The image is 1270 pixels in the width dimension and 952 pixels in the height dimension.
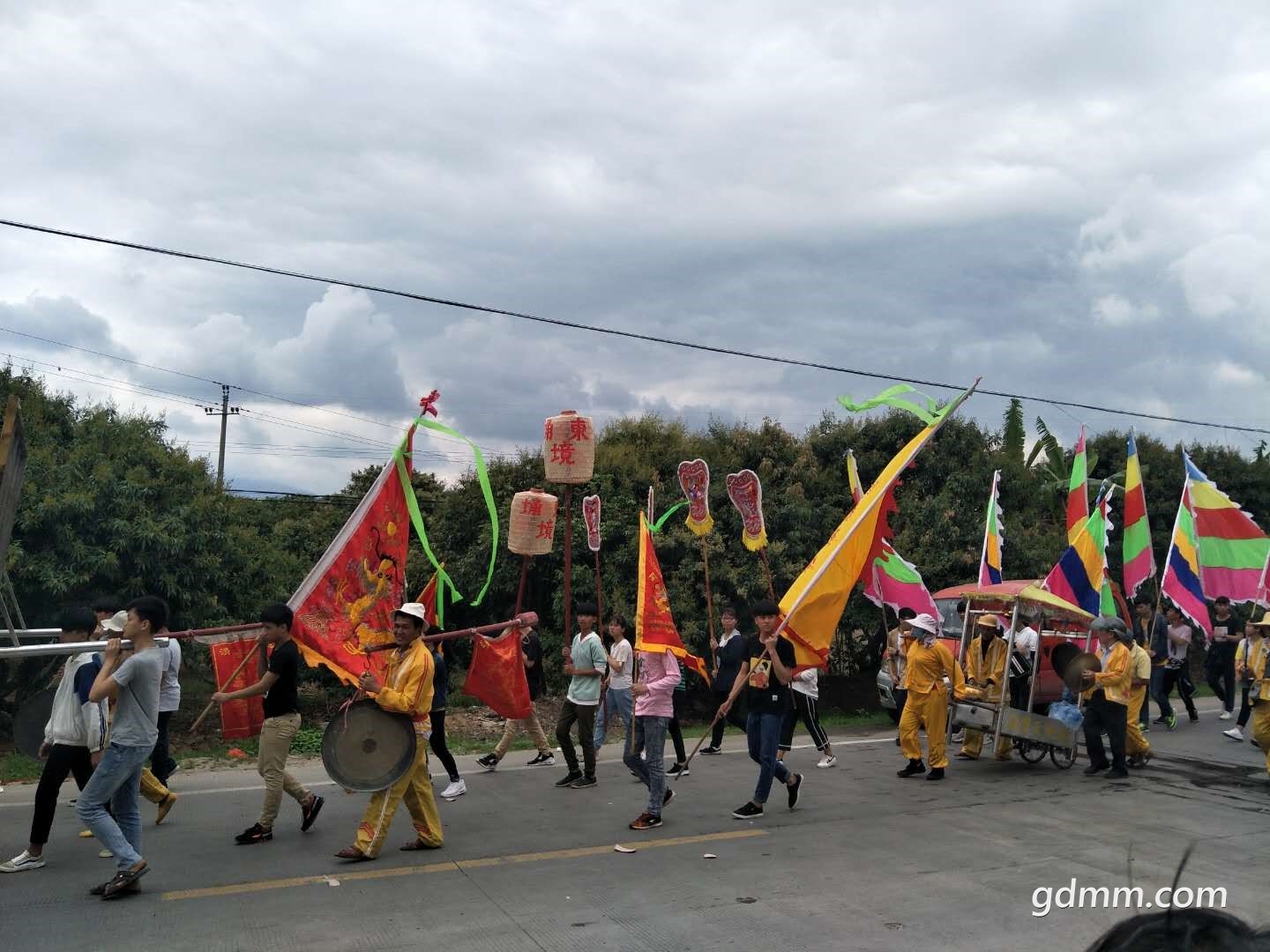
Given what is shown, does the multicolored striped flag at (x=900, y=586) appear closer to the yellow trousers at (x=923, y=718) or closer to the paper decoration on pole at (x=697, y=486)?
the paper decoration on pole at (x=697, y=486)

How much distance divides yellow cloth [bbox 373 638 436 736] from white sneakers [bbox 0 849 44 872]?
2441mm

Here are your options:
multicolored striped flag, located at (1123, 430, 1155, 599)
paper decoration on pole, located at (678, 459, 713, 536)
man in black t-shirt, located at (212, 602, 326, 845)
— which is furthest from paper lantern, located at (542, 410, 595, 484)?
multicolored striped flag, located at (1123, 430, 1155, 599)

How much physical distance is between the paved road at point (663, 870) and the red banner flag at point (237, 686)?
799 millimetres

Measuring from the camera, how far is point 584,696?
9.86 metres

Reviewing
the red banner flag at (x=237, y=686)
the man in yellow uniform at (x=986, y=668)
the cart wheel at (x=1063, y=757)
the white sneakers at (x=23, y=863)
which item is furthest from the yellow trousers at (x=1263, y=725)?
the white sneakers at (x=23, y=863)

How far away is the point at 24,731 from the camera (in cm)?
763

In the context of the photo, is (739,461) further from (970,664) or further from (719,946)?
(719,946)

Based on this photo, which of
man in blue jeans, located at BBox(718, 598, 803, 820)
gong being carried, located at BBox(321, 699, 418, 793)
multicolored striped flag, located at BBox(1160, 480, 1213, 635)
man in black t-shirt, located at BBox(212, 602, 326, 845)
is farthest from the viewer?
multicolored striped flag, located at BBox(1160, 480, 1213, 635)

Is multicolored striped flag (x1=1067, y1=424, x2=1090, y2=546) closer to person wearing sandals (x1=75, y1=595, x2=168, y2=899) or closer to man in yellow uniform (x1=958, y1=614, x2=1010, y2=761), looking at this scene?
man in yellow uniform (x1=958, y1=614, x2=1010, y2=761)

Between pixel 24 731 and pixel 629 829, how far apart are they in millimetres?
4660

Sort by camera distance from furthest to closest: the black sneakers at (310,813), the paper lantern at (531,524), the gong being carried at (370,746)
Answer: the paper lantern at (531,524)
the black sneakers at (310,813)
the gong being carried at (370,746)

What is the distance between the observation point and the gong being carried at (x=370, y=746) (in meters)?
6.89

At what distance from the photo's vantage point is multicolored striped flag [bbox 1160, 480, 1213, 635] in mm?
14680

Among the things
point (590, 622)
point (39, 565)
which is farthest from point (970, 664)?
point (39, 565)
